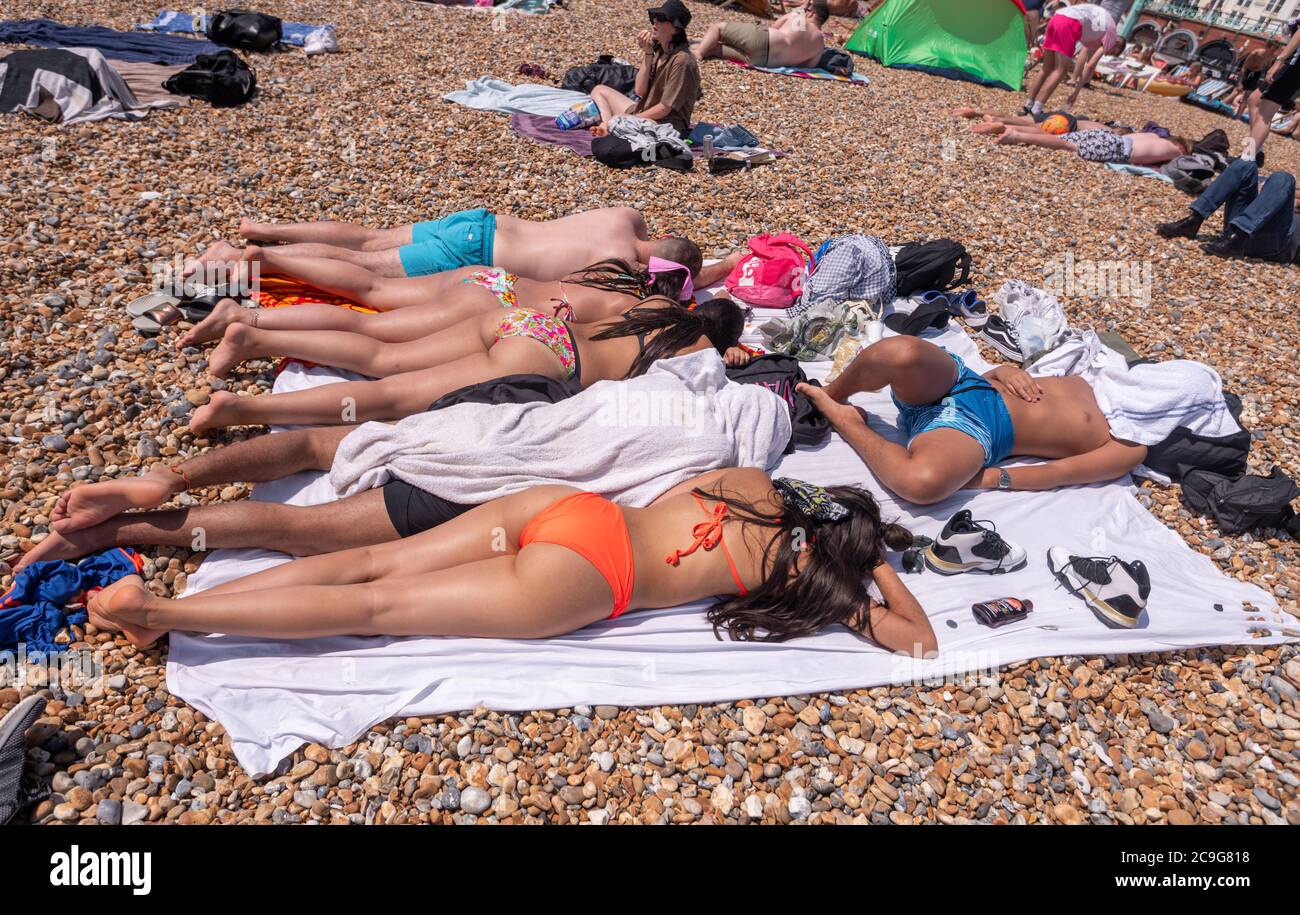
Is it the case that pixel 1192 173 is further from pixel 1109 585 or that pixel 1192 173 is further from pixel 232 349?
pixel 232 349

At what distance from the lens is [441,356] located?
3.71 meters

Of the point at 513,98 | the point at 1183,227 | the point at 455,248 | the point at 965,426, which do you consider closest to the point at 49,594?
the point at 455,248

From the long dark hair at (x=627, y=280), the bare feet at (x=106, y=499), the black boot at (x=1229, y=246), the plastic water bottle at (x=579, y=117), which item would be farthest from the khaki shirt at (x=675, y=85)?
the bare feet at (x=106, y=499)

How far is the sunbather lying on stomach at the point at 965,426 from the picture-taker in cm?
383

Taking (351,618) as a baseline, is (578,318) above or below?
above

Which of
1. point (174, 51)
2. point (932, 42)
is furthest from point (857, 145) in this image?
point (174, 51)

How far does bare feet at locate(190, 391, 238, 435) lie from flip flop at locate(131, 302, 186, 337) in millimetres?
1108

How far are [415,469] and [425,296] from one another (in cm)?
176

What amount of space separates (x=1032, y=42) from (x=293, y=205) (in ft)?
54.7

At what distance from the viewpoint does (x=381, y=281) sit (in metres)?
4.39

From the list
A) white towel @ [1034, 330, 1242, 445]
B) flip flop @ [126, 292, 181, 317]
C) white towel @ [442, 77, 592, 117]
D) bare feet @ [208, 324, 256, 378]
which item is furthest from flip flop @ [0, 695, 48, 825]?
white towel @ [442, 77, 592, 117]

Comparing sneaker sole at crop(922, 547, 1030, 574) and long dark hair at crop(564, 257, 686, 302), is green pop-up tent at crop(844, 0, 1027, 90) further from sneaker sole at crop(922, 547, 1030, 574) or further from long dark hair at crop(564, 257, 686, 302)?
sneaker sole at crop(922, 547, 1030, 574)

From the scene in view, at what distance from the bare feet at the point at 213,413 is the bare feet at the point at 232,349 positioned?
1.52 feet
